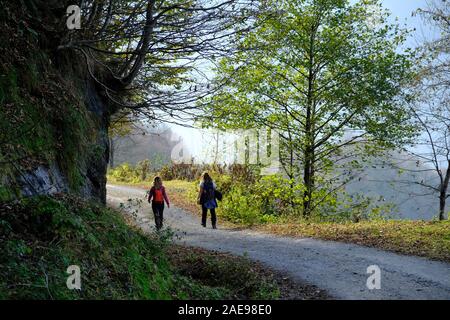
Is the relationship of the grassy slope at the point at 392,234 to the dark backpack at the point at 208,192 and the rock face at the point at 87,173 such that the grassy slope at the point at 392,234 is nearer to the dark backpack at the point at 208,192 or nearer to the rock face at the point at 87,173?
the dark backpack at the point at 208,192

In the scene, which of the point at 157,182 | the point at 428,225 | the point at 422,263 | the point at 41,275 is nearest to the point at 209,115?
the point at 157,182

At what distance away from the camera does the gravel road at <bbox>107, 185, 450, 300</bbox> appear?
6824mm

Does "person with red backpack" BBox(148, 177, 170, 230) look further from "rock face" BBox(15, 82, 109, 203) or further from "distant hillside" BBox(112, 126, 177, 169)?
"distant hillside" BBox(112, 126, 177, 169)

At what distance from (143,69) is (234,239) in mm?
5318

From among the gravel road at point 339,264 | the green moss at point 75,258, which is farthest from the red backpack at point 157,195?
the green moss at point 75,258

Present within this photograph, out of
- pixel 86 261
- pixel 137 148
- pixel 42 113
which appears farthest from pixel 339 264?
pixel 137 148

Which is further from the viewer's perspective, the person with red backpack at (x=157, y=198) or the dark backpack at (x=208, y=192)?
the dark backpack at (x=208, y=192)

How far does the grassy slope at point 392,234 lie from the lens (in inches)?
388

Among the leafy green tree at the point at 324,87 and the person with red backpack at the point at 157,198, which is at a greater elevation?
the leafy green tree at the point at 324,87

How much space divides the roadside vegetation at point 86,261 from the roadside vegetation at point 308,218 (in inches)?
188

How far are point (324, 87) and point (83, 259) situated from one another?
1360cm

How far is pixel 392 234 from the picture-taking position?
11.3m

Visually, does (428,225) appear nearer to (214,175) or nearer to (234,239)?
(234,239)

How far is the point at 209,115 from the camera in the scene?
400 inches
